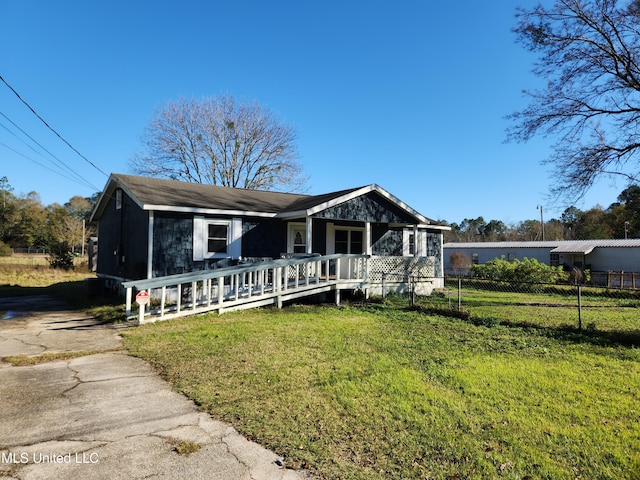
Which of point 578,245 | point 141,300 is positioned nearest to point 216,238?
point 141,300

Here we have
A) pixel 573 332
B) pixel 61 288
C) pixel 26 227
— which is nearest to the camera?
pixel 573 332

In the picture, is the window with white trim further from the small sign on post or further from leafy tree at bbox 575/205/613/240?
leafy tree at bbox 575/205/613/240

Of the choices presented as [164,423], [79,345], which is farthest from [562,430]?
[79,345]

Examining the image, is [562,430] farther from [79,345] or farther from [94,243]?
[94,243]

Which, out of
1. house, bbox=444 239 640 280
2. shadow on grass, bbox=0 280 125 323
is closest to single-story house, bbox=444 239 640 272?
house, bbox=444 239 640 280

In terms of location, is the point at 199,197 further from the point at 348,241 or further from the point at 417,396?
the point at 417,396

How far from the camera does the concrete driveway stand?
9.41 feet

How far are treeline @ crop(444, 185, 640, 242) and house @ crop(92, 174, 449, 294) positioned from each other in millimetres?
17180

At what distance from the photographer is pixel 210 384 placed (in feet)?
15.5

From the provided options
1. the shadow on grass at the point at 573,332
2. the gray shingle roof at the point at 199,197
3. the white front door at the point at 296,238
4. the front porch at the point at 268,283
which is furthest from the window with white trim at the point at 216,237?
the shadow on grass at the point at 573,332

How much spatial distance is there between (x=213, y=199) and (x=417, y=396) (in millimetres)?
11369

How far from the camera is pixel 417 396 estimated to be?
435 centimetres

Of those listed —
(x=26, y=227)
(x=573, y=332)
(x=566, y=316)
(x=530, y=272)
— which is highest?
(x=26, y=227)

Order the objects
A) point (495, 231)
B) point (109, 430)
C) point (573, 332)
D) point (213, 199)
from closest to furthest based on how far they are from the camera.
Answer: point (109, 430) < point (573, 332) < point (213, 199) < point (495, 231)
